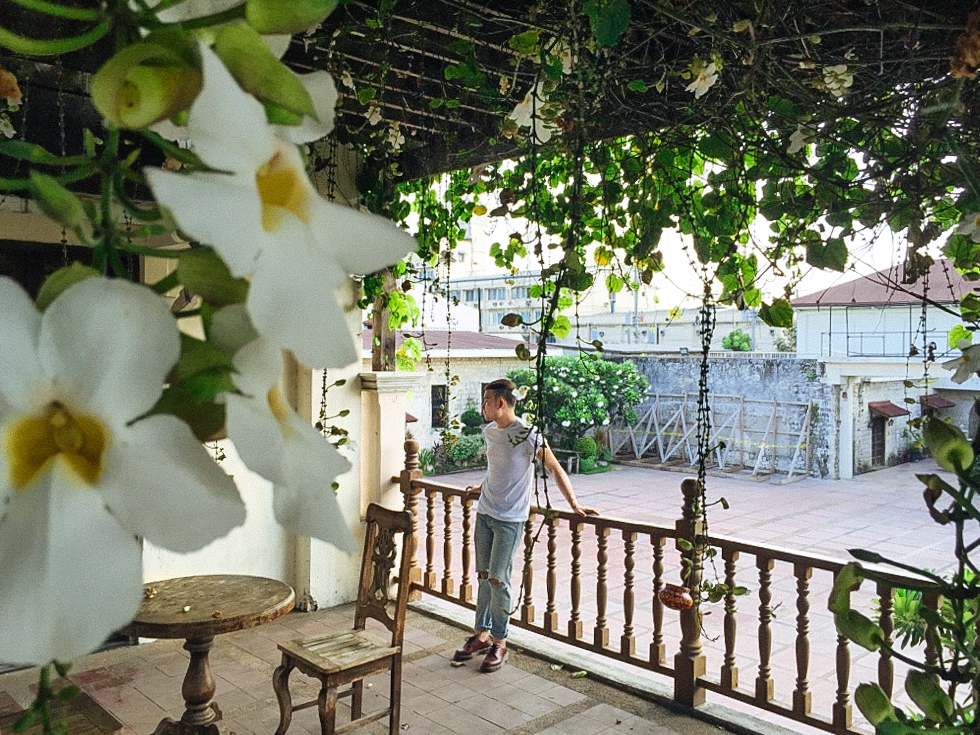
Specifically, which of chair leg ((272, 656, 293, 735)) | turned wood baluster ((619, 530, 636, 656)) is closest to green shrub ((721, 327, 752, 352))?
turned wood baluster ((619, 530, 636, 656))

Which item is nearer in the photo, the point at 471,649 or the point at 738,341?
the point at 471,649

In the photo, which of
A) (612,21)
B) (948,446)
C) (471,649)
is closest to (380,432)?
(471,649)

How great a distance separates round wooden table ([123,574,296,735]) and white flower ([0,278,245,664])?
9.96 feet

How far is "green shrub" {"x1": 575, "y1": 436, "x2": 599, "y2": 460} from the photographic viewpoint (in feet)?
48.6

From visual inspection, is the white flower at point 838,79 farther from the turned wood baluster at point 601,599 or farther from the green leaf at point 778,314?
the turned wood baluster at point 601,599

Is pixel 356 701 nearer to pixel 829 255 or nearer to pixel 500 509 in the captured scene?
pixel 500 509

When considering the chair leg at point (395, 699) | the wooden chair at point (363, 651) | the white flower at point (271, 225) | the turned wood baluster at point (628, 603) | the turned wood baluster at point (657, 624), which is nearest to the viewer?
the white flower at point (271, 225)

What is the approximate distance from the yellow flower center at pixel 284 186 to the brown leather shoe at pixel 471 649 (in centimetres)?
413

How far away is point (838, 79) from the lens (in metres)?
1.86

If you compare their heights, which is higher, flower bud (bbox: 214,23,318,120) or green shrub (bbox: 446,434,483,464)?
flower bud (bbox: 214,23,318,120)

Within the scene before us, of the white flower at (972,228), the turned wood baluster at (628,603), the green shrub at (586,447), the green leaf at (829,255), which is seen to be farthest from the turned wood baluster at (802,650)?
the green shrub at (586,447)

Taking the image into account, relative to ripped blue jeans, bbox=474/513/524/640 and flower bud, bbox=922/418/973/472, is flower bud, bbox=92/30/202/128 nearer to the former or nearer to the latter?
flower bud, bbox=922/418/973/472

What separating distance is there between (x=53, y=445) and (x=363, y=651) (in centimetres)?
324

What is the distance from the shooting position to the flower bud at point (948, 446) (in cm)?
65
